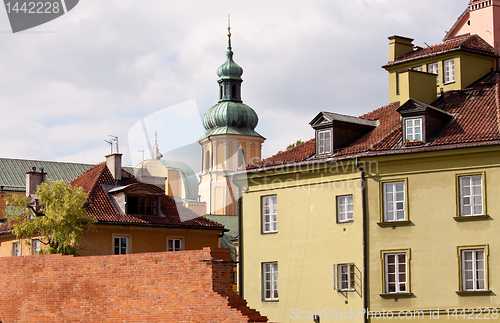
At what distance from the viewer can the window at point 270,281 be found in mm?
31234

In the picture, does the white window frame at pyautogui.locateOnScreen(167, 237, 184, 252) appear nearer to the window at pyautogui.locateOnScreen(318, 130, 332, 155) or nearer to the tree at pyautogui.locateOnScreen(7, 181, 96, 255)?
the tree at pyautogui.locateOnScreen(7, 181, 96, 255)

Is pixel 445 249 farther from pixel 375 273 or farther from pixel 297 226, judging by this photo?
pixel 297 226

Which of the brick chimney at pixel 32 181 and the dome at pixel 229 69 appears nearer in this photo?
the brick chimney at pixel 32 181

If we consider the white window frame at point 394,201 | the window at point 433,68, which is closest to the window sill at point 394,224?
the white window frame at point 394,201

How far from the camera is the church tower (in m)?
94.3

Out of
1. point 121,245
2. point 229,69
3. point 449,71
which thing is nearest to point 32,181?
point 121,245

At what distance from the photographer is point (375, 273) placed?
92.3 feet

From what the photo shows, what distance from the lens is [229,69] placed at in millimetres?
93438

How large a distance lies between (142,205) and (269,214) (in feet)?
37.9

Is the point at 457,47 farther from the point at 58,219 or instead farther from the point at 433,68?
the point at 58,219

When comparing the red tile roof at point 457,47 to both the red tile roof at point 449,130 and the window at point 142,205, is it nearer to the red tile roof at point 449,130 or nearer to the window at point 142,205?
the red tile roof at point 449,130

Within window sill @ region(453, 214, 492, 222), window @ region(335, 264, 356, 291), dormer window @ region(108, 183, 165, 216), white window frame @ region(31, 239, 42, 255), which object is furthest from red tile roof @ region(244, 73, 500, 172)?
white window frame @ region(31, 239, 42, 255)

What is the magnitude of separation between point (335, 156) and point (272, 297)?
6.13 m

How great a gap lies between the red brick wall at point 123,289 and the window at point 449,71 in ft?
49.3
